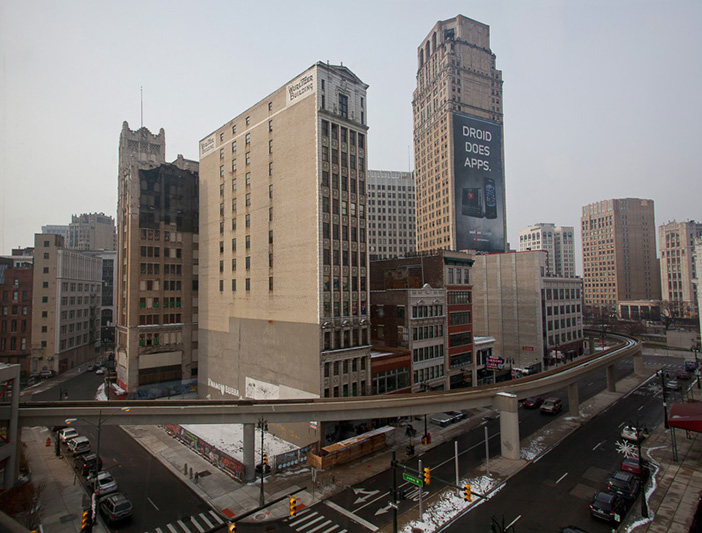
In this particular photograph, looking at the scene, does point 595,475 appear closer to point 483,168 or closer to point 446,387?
point 446,387

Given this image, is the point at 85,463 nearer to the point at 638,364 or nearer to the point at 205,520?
the point at 205,520

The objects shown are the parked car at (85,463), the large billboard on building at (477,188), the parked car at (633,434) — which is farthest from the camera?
the large billboard on building at (477,188)

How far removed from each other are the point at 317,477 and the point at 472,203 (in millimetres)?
112731

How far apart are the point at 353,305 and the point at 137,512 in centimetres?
2730

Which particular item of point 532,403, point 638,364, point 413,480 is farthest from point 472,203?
point 413,480

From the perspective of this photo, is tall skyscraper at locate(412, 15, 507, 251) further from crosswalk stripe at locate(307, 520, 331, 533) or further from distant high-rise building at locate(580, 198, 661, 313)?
crosswalk stripe at locate(307, 520, 331, 533)

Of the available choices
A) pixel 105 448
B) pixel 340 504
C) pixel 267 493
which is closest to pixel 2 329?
pixel 105 448

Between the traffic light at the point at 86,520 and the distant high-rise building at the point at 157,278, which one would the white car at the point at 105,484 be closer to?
the traffic light at the point at 86,520

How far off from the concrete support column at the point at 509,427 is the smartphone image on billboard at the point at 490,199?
102495mm

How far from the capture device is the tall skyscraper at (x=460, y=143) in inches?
5138

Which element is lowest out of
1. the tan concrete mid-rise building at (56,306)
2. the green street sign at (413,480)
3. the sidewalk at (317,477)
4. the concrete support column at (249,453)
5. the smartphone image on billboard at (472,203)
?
the sidewalk at (317,477)

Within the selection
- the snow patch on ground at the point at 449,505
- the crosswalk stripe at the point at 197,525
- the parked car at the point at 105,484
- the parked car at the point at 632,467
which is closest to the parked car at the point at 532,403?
the parked car at the point at 632,467

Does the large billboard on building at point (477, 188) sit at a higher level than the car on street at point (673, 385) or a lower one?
higher

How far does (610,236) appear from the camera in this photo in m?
198
